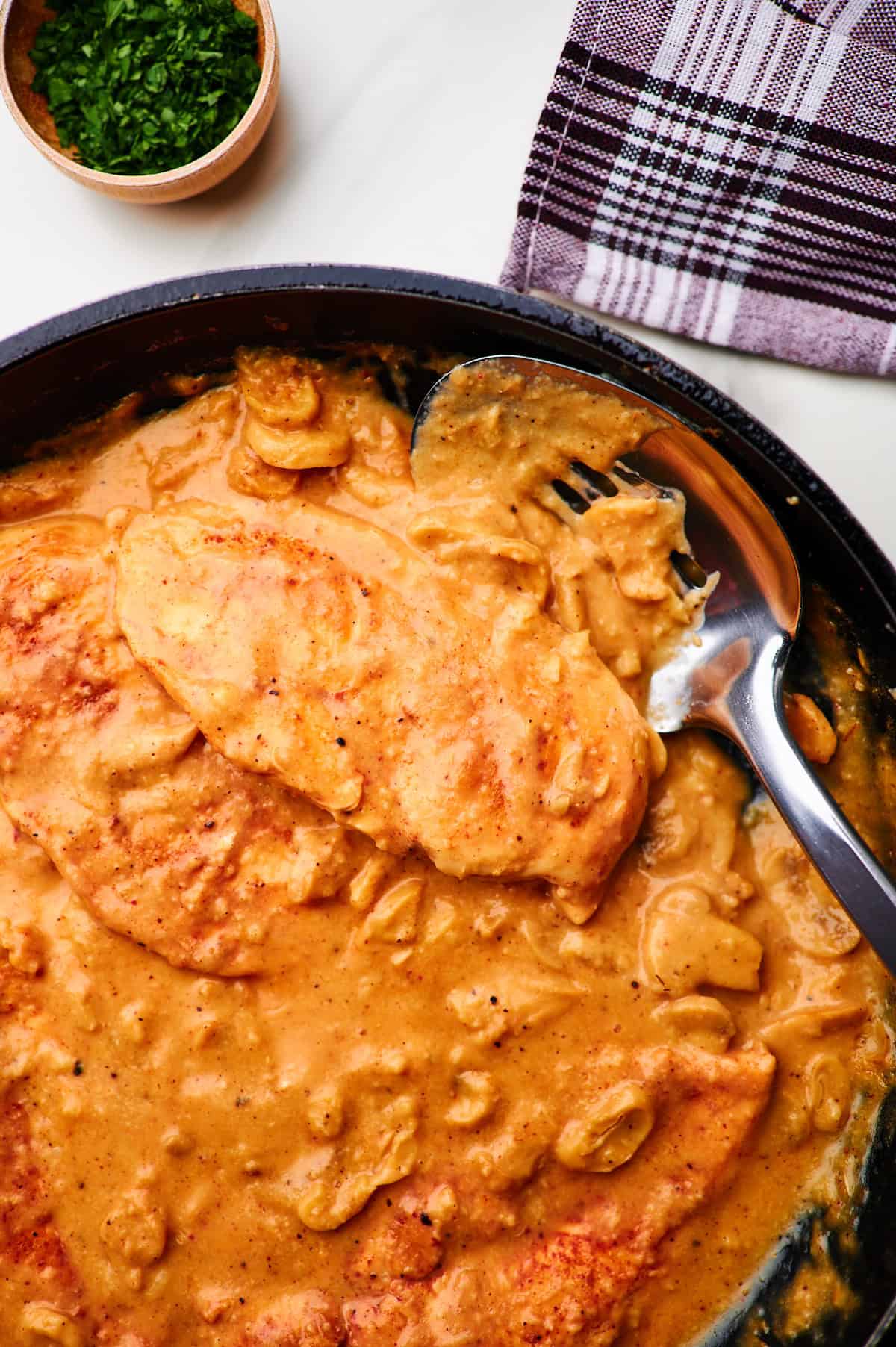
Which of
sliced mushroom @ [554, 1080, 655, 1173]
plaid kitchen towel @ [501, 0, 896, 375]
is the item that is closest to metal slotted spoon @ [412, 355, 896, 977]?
plaid kitchen towel @ [501, 0, 896, 375]

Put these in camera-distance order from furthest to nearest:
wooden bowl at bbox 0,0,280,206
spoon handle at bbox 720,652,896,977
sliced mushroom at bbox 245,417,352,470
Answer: wooden bowl at bbox 0,0,280,206, sliced mushroom at bbox 245,417,352,470, spoon handle at bbox 720,652,896,977

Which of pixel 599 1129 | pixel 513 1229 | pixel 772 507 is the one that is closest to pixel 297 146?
pixel 772 507

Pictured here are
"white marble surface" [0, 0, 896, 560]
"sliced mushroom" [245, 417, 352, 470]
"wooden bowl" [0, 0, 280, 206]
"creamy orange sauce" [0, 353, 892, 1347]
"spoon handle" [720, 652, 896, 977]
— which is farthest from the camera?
"white marble surface" [0, 0, 896, 560]

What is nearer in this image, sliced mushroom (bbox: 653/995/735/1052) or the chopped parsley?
sliced mushroom (bbox: 653/995/735/1052)

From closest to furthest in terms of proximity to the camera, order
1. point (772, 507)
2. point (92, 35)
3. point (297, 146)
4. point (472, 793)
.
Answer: point (472, 793) → point (772, 507) → point (92, 35) → point (297, 146)

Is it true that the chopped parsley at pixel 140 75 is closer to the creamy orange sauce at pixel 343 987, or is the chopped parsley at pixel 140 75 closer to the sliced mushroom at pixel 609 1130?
the creamy orange sauce at pixel 343 987

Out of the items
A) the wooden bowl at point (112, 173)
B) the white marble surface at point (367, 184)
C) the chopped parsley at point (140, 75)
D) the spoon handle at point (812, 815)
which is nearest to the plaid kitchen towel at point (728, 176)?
the white marble surface at point (367, 184)

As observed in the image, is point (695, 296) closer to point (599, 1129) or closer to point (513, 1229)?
point (599, 1129)

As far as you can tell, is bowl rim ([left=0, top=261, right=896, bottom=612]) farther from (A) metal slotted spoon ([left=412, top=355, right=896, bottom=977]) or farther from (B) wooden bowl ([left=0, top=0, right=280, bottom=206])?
(B) wooden bowl ([left=0, top=0, right=280, bottom=206])
